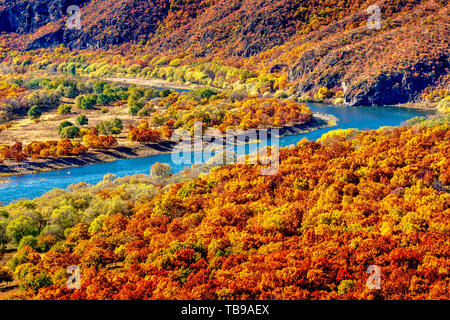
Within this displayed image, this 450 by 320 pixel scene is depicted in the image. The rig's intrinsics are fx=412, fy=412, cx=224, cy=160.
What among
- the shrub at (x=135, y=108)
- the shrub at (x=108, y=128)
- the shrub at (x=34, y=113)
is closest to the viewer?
the shrub at (x=108, y=128)

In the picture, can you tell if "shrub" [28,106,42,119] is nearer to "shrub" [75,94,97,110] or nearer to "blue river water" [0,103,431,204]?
"shrub" [75,94,97,110]

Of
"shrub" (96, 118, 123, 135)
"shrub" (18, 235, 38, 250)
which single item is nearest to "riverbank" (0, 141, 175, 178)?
"shrub" (96, 118, 123, 135)

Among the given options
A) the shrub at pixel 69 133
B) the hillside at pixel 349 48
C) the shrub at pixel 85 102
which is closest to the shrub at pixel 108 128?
the shrub at pixel 69 133

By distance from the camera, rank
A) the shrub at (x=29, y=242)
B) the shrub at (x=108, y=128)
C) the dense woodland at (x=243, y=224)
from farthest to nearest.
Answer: the shrub at (x=108, y=128), the shrub at (x=29, y=242), the dense woodland at (x=243, y=224)

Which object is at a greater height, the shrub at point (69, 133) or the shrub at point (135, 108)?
the shrub at point (135, 108)

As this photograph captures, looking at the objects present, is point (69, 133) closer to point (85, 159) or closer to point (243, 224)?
point (85, 159)

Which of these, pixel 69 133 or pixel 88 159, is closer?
pixel 88 159

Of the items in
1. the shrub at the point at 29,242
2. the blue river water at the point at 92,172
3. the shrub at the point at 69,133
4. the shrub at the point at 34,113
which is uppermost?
the shrub at the point at 34,113

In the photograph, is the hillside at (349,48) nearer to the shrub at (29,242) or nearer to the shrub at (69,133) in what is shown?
the shrub at (69,133)

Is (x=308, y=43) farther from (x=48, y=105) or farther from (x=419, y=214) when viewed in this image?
(x=419, y=214)

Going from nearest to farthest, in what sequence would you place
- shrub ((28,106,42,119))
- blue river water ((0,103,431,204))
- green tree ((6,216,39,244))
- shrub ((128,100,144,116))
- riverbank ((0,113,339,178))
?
green tree ((6,216,39,244))
blue river water ((0,103,431,204))
riverbank ((0,113,339,178))
shrub ((128,100,144,116))
shrub ((28,106,42,119))

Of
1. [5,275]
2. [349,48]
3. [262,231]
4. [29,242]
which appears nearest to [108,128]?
[29,242]

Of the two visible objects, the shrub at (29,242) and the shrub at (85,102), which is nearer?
the shrub at (29,242)
